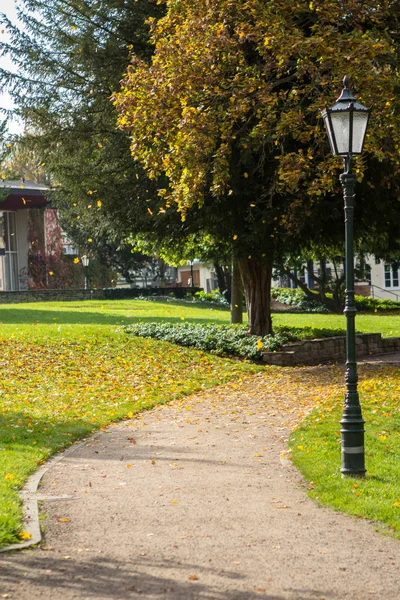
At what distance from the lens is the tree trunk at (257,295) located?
22422 millimetres

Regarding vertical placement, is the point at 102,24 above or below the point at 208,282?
above

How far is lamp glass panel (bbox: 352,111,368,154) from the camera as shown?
900 cm

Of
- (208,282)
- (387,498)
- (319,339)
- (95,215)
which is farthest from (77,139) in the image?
(208,282)

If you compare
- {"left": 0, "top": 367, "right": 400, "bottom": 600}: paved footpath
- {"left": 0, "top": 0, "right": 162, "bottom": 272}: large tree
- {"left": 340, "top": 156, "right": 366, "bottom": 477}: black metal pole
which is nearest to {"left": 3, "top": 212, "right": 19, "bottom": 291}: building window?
{"left": 0, "top": 0, "right": 162, "bottom": 272}: large tree

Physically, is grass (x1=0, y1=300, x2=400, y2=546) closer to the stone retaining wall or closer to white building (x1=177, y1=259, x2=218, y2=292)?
the stone retaining wall

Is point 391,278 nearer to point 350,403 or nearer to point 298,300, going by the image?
point 298,300

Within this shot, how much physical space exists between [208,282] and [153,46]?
48253 mm

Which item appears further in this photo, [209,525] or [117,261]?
[117,261]

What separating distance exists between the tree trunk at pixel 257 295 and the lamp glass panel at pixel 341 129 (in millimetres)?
13165

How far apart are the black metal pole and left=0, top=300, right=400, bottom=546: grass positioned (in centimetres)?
20

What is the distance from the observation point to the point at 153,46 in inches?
819

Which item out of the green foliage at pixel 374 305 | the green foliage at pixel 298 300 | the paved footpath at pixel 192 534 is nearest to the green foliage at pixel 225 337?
the paved footpath at pixel 192 534

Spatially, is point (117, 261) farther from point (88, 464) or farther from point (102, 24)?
point (88, 464)

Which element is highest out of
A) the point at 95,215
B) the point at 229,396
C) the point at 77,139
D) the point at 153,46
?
the point at 153,46
